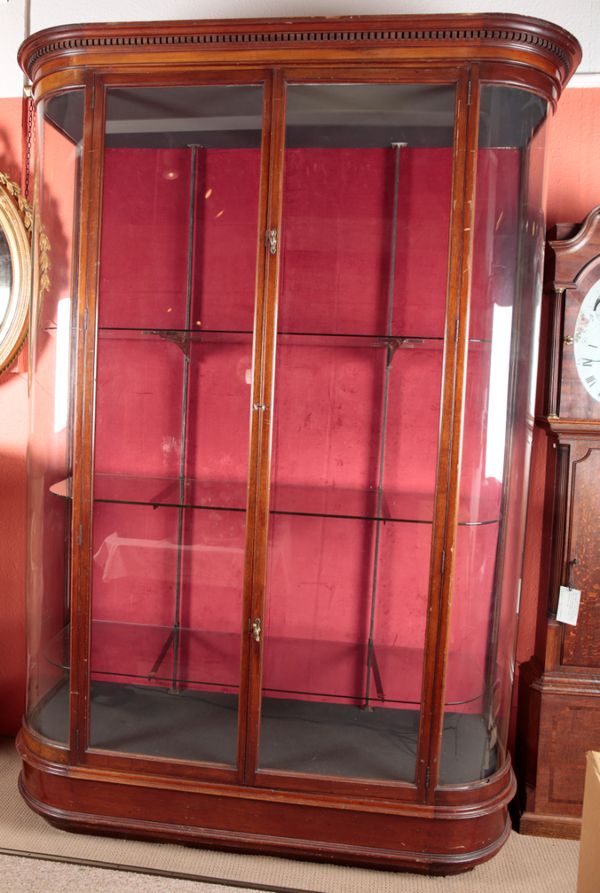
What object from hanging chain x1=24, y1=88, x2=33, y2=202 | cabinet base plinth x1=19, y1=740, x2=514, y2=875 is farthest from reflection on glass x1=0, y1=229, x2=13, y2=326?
cabinet base plinth x1=19, y1=740, x2=514, y2=875

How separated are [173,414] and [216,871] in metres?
1.38

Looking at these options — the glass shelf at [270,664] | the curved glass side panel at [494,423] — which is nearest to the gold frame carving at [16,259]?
the glass shelf at [270,664]

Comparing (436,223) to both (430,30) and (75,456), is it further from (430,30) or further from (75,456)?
(75,456)

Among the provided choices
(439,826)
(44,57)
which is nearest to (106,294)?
(44,57)

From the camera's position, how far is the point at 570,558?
2.52 metres

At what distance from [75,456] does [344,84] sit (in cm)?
132

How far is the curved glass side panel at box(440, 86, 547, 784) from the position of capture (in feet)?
7.06

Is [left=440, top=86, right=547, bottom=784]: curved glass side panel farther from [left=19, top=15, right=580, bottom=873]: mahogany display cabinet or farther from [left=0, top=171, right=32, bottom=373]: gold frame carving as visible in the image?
[left=0, top=171, right=32, bottom=373]: gold frame carving

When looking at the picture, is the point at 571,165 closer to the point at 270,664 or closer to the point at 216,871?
the point at 270,664

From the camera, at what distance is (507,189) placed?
2170mm

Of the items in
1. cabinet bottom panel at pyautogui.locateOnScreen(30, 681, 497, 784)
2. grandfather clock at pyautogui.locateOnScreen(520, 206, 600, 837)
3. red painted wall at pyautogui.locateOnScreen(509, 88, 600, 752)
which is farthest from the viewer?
red painted wall at pyautogui.locateOnScreen(509, 88, 600, 752)

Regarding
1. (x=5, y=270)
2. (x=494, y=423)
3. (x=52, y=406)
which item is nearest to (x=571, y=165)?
(x=494, y=423)

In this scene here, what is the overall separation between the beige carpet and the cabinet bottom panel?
32 cm

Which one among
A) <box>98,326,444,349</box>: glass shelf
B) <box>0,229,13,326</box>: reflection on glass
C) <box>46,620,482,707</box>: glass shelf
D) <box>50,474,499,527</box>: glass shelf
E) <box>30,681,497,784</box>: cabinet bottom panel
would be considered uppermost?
<box>0,229,13,326</box>: reflection on glass
